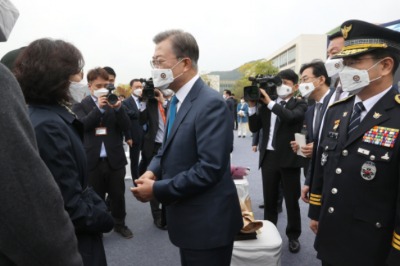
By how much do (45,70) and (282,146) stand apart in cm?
234

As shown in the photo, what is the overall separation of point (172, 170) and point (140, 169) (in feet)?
9.73

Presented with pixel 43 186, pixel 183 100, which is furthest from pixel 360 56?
pixel 43 186

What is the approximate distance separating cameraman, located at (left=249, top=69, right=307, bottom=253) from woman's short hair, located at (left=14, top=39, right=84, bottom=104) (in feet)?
6.72

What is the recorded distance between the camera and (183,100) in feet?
5.14

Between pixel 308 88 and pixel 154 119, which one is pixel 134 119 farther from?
pixel 308 88

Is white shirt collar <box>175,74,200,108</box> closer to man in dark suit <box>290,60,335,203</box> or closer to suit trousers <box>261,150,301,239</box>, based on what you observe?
man in dark suit <box>290,60,335,203</box>

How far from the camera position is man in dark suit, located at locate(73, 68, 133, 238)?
3004 mm

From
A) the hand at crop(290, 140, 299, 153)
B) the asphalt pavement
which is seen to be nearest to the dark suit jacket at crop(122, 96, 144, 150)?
the asphalt pavement

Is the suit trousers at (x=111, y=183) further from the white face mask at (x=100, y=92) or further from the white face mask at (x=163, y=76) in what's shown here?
the white face mask at (x=163, y=76)

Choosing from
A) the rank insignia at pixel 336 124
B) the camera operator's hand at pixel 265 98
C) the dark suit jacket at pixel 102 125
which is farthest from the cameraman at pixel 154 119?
the rank insignia at pixel 336 124

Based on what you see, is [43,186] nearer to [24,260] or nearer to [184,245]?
[24,260]

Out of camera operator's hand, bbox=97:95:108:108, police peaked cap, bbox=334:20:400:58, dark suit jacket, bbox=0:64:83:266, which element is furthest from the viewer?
camera operator's hand, bbox=97:95:108:108

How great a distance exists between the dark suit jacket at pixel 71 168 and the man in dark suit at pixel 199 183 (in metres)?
0.27

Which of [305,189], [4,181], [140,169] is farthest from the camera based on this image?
[140,169]
